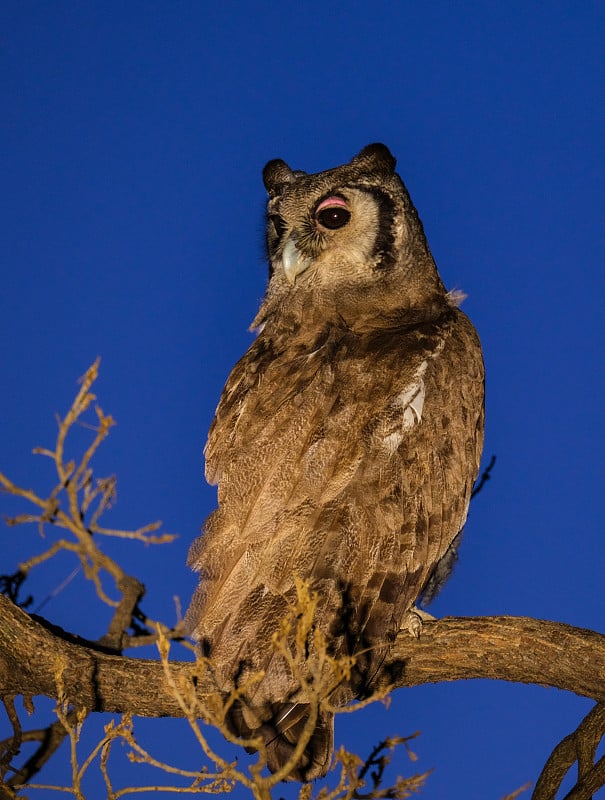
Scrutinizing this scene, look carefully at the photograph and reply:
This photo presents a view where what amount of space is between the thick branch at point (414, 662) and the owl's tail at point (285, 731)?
0.72ft

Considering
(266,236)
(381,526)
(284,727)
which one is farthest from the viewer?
(266,236)

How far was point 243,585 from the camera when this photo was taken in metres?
2.88

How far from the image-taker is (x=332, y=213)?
3.61m

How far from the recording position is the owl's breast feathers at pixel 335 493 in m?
2.86

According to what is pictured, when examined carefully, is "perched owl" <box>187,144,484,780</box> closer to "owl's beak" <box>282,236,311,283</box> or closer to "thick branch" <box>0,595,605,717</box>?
"owl's beak" <box>282,236,311,283</box>

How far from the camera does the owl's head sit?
360 cm

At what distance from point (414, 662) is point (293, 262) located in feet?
5.10

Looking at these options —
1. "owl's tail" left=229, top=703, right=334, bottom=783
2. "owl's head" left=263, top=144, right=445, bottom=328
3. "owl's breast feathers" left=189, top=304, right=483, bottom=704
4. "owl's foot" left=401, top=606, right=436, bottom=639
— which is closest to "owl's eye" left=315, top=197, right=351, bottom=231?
"owl's head" left=263, top=144, right=445, bottom=328

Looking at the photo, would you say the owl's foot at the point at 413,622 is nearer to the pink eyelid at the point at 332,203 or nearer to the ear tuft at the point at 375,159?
the pink eyelid at the point at 332,203

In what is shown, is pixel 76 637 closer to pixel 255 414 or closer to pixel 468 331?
pixel 255 414

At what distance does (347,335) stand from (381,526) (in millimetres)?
757

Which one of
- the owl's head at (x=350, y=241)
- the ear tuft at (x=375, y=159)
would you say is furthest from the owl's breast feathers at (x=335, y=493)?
the ear tuft at (x=375, y=159)

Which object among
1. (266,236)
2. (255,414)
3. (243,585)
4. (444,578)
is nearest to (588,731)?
(444,578)

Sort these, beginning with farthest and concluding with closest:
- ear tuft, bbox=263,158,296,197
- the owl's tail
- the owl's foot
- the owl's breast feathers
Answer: ear tuft, bbox=263,158,296,197
the owl's foot
the owl's breast feathers
the owl's tail
